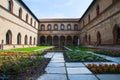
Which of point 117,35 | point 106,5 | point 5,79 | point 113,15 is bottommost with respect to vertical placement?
point 5,79

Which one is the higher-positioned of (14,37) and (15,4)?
(15,4)

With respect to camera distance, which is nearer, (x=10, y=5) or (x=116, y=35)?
(x=116, y=35)

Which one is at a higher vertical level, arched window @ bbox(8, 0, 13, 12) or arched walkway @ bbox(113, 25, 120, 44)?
arched window @ bbox(8, 0, 13, 12)

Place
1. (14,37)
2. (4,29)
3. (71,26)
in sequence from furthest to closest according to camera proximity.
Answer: (71,26) → (14,37) → (4,29)

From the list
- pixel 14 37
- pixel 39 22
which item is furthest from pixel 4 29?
pixel 39 22

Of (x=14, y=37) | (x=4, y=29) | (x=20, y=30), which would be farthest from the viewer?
(x=20, y=30)

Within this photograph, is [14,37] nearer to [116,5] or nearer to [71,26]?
[116,5]

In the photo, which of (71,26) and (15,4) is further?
(71,26)

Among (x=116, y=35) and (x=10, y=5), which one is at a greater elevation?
(x=10, y=5)

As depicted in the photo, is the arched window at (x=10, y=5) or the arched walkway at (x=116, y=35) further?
the arched window at (x=10, y=5)

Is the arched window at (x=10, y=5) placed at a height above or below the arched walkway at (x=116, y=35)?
above

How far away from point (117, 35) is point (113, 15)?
7.83 ft

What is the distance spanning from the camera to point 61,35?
47.2m

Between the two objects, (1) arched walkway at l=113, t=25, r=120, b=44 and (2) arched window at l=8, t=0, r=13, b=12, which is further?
(2) arched window at l=8, t=0, r=13, b=12
